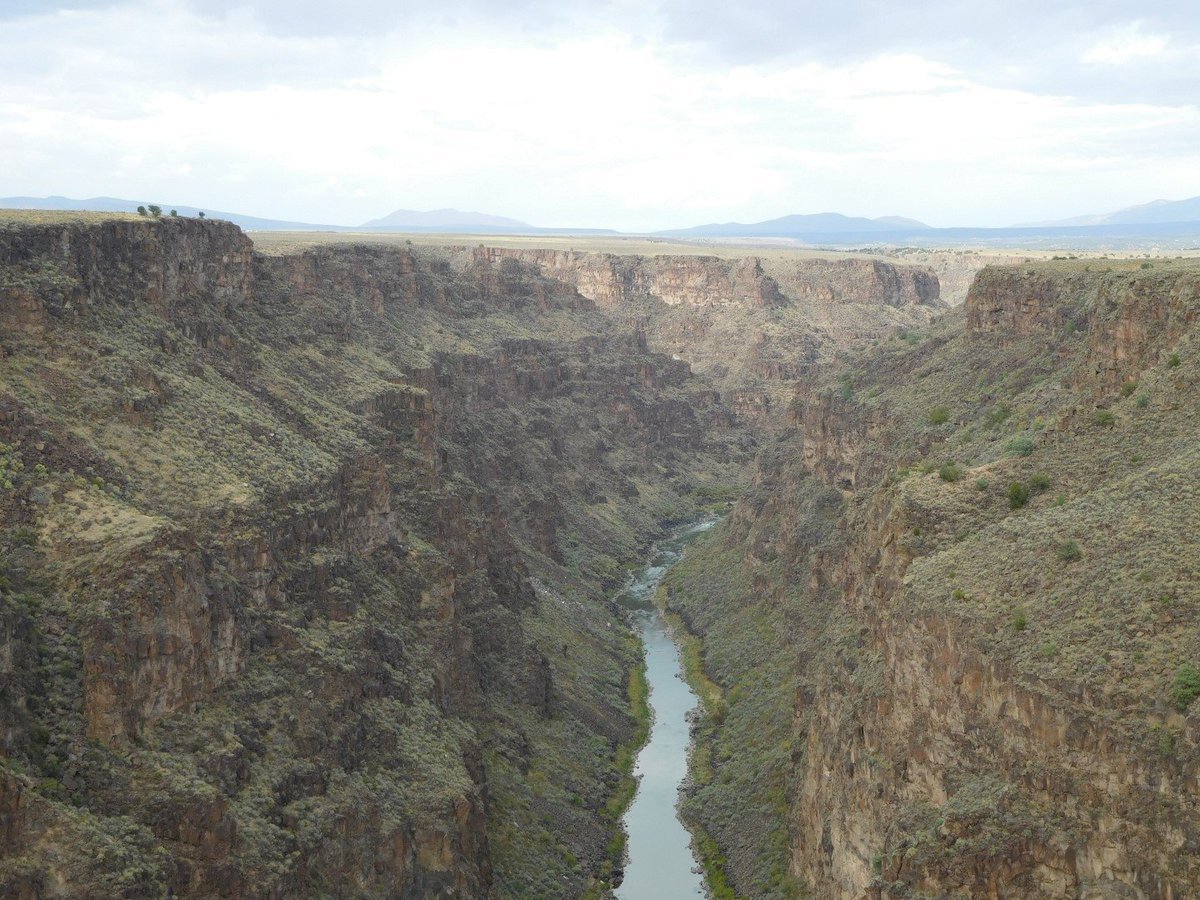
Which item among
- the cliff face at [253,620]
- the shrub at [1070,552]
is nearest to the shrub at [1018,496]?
the shrub at [1070,552]

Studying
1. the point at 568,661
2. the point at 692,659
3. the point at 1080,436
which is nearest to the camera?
the point at 1080,436

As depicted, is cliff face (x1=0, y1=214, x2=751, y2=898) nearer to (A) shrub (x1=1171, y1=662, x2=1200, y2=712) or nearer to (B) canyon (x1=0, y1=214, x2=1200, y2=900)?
(B) canyon (x1=0, y1=214, x2=1200, y2=900)

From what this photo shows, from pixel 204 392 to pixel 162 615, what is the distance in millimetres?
23276

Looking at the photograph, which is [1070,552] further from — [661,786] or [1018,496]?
[661,786]

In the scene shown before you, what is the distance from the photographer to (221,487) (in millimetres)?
69125

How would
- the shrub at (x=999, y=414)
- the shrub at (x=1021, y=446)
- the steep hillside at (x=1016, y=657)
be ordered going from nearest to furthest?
the steep hillside at (x=1016, y=657) < the shrub at (x=1021, y=446) < the shrub at (x=999, y=414)

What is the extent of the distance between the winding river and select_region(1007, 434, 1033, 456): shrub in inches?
1192

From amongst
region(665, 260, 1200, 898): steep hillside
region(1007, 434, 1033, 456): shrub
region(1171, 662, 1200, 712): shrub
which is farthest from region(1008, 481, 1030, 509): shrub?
region(1171, 662, 1200, 712): shrub

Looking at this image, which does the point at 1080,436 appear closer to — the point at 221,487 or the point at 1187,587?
the point at 1187,587

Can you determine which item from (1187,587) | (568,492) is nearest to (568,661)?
(568,492)

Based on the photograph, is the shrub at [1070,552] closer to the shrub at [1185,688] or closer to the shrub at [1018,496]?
the shrub at [1018,496]

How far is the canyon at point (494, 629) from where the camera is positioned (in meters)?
47.9

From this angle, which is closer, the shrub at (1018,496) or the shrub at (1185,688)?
the shrub at (1185,688)

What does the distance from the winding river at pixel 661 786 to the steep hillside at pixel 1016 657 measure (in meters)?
1.95
